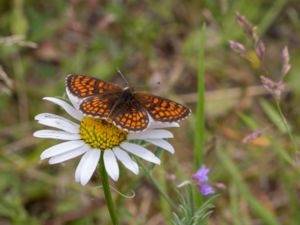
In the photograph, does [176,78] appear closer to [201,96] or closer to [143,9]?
[143,9]

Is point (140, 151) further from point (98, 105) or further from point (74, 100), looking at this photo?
point (74, 100)

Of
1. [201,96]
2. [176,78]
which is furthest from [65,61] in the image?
[201,96]

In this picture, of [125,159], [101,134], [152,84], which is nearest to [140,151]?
[125,159]

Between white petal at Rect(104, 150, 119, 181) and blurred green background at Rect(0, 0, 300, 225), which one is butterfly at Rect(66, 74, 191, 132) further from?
blurred green background at Rect(0, 0, 300, 225)

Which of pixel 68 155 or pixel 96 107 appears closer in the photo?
pixel 68 155

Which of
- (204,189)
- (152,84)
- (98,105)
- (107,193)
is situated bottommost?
(152,84)

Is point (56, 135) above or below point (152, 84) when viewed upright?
above
